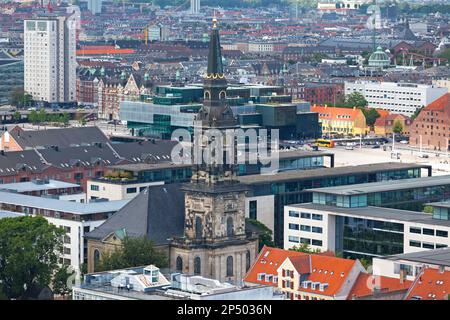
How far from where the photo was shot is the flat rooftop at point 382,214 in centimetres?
4573

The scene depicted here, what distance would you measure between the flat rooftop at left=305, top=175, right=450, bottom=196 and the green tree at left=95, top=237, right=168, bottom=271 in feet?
32.4

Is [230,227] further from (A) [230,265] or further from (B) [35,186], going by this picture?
(B) [35,186]

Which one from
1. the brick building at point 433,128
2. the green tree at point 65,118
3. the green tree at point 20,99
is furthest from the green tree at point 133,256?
the green tree at point 20,99

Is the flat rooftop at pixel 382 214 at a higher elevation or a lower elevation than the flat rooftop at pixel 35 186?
higher

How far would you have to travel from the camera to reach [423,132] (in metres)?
97.9

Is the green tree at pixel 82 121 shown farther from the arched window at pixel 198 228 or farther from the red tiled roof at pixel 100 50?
the arched window at pixel 198 228

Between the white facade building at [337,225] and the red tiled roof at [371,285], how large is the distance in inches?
271

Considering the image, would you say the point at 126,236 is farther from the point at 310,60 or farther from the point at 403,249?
the point at 310,60

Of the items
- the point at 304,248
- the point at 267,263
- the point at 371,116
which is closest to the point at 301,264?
the point at 267,263

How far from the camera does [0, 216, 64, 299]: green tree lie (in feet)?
134

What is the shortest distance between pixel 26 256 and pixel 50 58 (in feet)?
270

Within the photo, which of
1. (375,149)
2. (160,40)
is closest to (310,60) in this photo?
(160,40)

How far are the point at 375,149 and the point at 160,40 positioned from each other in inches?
4005

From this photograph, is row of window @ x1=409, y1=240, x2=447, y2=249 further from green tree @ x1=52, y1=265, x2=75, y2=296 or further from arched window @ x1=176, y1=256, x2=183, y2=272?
green tree @ x1=52, y1=265, x2=75, y2=296
